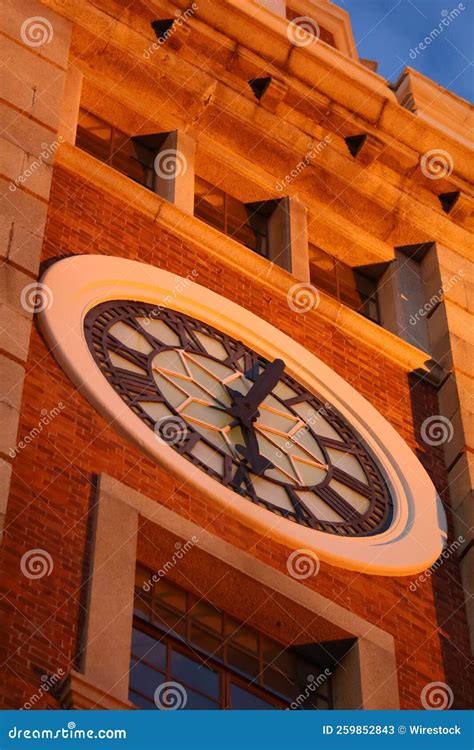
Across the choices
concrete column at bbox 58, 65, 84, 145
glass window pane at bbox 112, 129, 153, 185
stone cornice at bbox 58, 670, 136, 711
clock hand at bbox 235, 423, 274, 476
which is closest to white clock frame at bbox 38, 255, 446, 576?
clock hand at bbox 235, 423, 274, 476

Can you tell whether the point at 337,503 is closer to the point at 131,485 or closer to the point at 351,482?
the point at 351,482

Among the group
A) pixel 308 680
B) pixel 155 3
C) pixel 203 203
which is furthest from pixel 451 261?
pixel 308 680

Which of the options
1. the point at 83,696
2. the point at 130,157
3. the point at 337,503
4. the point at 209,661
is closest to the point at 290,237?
the point at 130,157

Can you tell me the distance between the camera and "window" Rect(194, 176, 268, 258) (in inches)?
779

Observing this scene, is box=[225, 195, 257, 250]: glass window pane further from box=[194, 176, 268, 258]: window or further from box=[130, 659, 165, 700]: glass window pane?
box=[130, 659, 165, 700]: glass window pane

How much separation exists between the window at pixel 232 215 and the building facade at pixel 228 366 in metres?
0.03

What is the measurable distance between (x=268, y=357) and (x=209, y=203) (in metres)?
2.74

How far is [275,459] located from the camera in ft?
54.5

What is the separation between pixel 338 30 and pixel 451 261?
440 cm

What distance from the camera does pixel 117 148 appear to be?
19.5 m

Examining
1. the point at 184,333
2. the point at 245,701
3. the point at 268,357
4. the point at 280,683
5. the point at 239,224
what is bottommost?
the point at 245,701

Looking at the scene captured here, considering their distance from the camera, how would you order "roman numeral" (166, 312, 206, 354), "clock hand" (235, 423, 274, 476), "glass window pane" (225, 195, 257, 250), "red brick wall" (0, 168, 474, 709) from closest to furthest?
"red brick wall" (0, 168, 474, 709) < "clock hand" (235, 423, 274, 476) < "roman numeral" (166, 312, 206, 354) < "glass window pane" (225, 195, 257, 250)

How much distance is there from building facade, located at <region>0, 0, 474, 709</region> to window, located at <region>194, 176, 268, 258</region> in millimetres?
29

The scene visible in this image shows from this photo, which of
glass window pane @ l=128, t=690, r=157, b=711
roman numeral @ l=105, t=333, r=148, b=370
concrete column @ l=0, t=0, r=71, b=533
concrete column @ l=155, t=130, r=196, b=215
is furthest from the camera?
concrete column @ l=155, t=130, r=196, b=215
